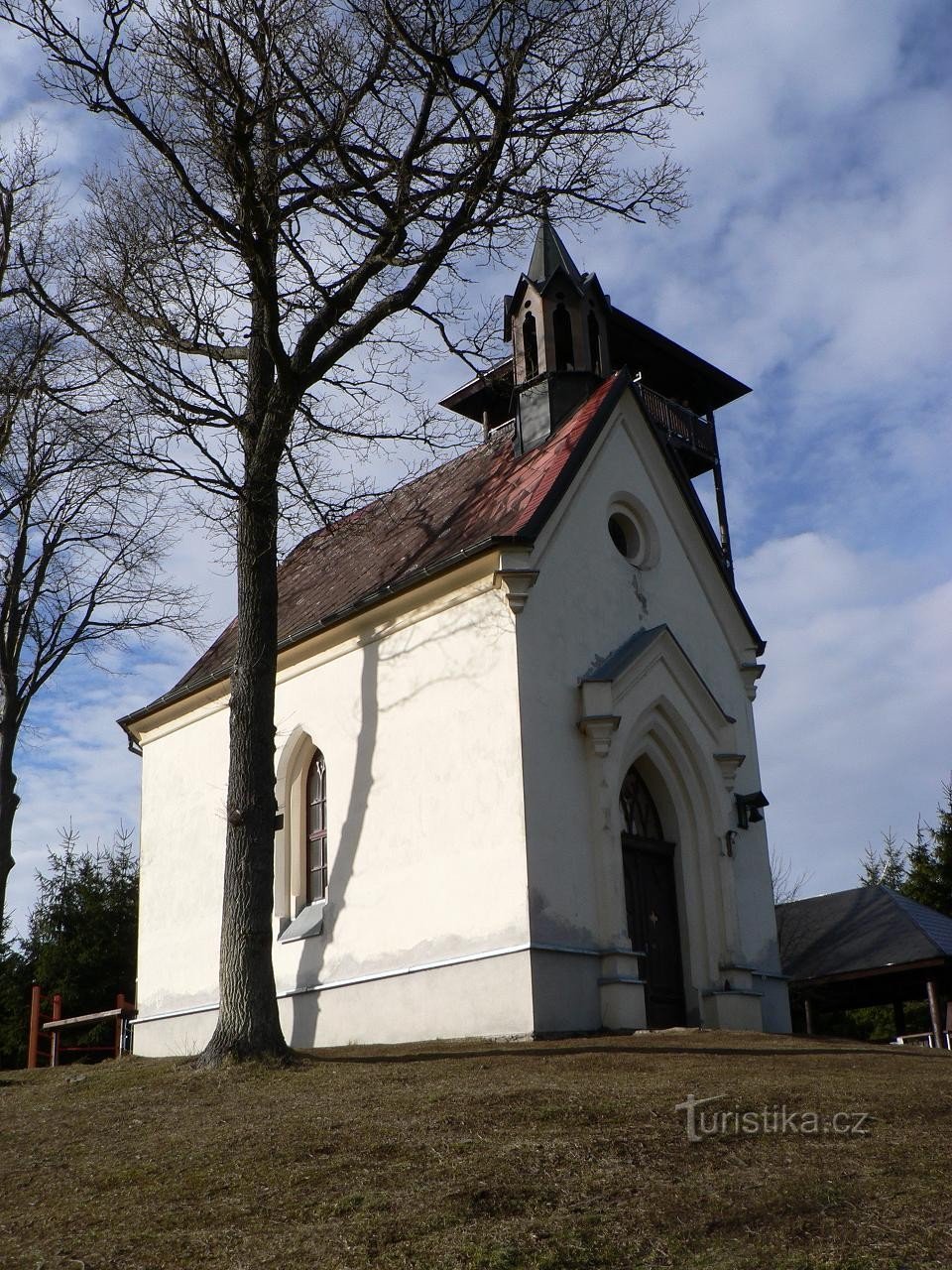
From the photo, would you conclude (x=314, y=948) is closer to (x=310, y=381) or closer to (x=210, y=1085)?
(x=210, y=1085)

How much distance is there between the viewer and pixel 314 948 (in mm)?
16922

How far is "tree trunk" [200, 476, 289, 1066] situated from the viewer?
12.5 metres

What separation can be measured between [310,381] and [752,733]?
890 centimetres

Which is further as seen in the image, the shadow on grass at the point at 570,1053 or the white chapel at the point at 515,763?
the white chapel at the point at 515,763

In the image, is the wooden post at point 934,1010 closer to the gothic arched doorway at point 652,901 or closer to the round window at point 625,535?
the gothic arched doorway at point 652,901

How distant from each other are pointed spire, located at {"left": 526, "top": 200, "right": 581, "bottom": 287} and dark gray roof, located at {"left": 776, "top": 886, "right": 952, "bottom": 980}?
503 inches

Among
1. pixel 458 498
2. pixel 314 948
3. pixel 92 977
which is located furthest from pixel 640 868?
pixel 92 977

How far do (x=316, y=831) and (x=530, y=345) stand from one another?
315 inches

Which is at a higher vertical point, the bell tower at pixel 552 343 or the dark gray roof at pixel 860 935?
the bell tower at pixel 552 343

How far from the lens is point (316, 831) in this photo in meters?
18.1

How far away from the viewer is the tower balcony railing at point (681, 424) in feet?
108

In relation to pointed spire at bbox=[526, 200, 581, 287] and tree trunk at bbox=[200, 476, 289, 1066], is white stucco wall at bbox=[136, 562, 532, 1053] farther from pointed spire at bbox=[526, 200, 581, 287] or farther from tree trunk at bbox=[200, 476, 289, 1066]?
pointed spire at bbox=[526, 200, 581, 287]

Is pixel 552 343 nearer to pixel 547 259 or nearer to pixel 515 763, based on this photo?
pixel 547 259

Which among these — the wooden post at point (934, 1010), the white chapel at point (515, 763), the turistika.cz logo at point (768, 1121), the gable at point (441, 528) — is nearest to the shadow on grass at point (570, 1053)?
the white chapel at point (515, 763)
